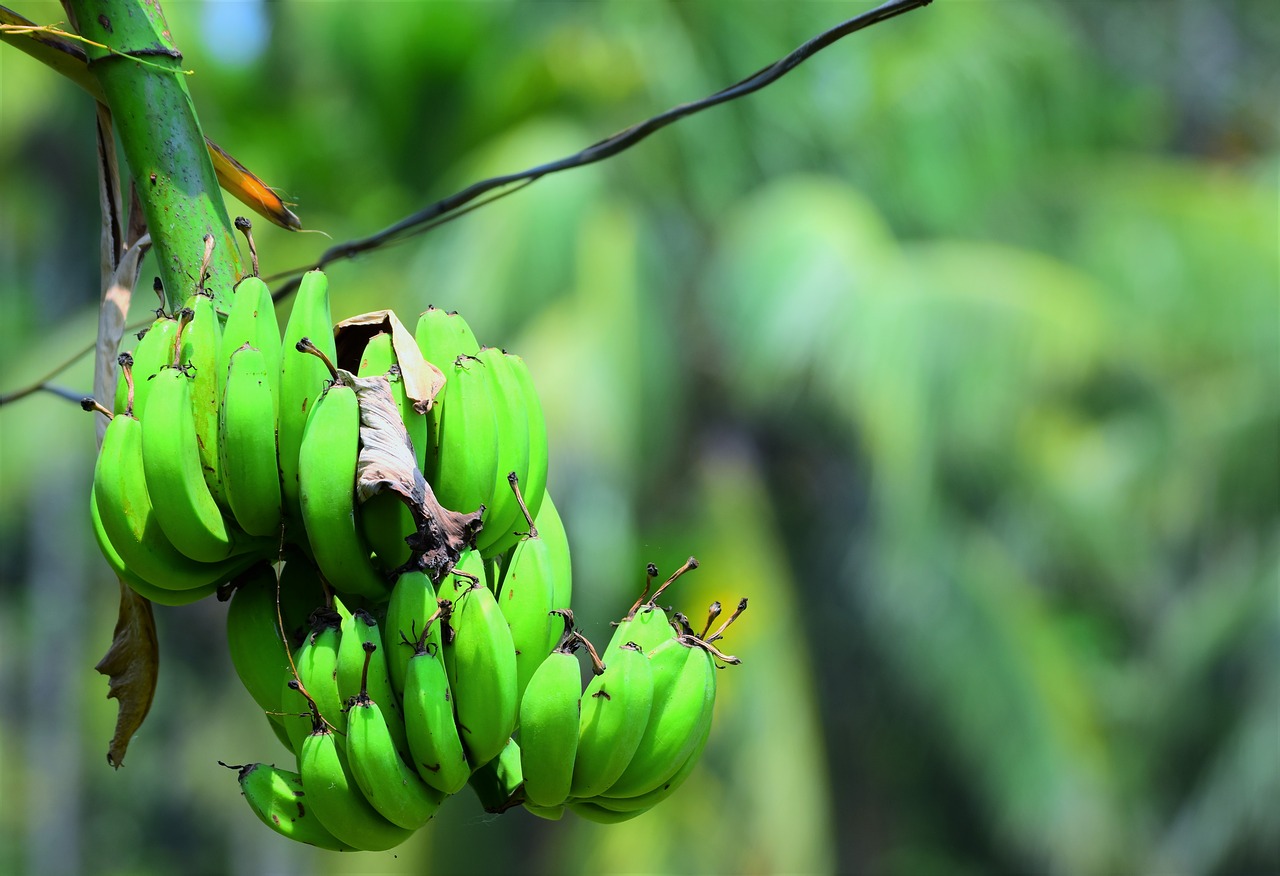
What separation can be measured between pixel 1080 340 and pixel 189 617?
738 centimetres

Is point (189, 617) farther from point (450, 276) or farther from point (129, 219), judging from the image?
point (129, 219)

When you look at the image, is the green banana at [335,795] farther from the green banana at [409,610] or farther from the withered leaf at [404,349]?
the withered leaf at [404,349]

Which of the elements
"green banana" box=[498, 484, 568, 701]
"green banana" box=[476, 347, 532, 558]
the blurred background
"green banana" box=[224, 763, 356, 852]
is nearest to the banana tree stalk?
"green banana" box=[476, 347, 532, 558]

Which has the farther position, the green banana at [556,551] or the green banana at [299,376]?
the green banana at [556,551]

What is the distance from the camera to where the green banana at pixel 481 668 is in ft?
5.71

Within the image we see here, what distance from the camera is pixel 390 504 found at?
70.1 inches

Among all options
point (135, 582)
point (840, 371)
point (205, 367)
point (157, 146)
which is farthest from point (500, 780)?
point (840, 371)

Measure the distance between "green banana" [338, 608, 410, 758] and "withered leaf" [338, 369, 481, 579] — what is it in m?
0.11

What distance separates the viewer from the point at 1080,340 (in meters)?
7.21

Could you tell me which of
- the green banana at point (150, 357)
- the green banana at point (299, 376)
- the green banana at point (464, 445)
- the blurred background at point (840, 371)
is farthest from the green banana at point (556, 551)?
the blurred background at point (840, 371)

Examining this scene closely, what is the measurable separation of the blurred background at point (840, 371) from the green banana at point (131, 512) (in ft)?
Answer: 15.2

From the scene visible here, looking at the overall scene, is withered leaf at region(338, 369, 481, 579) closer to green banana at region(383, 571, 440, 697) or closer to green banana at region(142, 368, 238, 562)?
green banana at region(383, 571, 440, 697)

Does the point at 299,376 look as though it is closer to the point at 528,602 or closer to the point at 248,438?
the point at 248,438

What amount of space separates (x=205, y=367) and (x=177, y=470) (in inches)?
6.5
